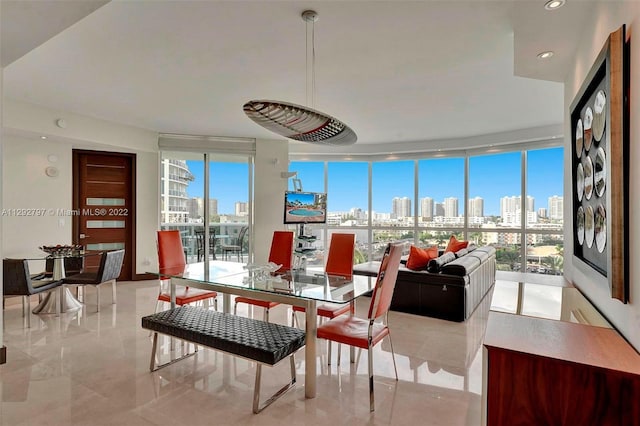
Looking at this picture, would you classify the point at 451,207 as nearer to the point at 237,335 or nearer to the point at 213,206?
the point at 213,206

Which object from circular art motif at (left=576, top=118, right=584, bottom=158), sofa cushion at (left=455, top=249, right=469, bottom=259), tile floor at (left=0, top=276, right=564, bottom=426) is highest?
circular art motif at (left=576, top=118, right=584, bottom=158)

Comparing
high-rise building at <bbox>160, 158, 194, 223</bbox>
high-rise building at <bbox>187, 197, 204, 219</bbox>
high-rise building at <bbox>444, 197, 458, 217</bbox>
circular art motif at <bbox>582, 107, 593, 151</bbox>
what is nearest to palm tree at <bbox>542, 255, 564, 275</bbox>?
high-rise building at <bbox>444, 197, 458, 217</bbox>

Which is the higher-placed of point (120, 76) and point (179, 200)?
point (120, 76)

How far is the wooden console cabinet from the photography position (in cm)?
116

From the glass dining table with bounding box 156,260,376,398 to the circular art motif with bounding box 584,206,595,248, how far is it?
4.86 feet

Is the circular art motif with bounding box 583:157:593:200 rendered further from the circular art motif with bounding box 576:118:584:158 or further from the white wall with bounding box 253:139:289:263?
the white wall with bounding box 253:139:289:263

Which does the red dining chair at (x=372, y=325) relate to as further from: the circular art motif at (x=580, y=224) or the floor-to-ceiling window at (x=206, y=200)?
the floor-to-ceiling window at (x=206, y=200)

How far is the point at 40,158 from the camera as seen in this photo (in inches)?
210

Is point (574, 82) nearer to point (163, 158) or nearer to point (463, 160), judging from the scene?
point (463, 160)

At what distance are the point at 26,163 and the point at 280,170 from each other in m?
4.03

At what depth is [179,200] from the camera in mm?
6914

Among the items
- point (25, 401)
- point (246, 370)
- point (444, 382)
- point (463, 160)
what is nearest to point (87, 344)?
point (25, 401)

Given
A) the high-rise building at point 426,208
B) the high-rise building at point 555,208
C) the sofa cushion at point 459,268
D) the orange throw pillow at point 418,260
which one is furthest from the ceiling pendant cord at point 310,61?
the high-rise building at point 555,208

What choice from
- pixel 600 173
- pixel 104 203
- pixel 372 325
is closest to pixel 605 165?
pixel 600 173
